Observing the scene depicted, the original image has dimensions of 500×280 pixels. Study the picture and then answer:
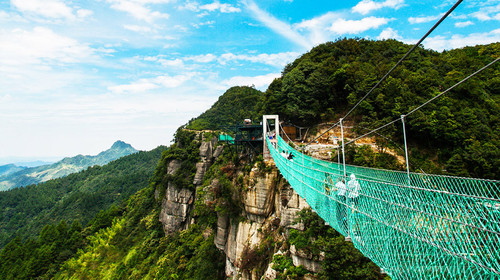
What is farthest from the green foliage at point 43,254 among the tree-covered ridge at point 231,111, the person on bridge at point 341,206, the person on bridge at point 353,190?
the person on bridge at point 353,190

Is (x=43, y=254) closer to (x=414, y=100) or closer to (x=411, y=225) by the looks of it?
(x=411, y=225)

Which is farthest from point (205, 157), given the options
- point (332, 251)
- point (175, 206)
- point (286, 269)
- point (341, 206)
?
point (341, 206)

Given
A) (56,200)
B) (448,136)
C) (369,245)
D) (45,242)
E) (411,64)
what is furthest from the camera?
(56,200)

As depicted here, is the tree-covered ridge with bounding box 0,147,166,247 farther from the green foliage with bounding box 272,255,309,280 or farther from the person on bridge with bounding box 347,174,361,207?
the person on bridge with bounding box 347,174,361,207

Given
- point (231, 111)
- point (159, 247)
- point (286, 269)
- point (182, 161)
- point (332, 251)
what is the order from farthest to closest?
point (231, 111), point (182, 161), point (159, 247), point (286, 269), point (332, 251)

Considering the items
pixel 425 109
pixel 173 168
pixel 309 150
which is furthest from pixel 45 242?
pixel 425 109

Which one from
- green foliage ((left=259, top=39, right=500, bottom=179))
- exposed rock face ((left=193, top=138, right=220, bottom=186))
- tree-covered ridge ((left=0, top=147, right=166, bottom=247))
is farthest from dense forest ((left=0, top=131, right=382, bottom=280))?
tree-covered ridge ((left=0, top=147, right=166, bottom=247))

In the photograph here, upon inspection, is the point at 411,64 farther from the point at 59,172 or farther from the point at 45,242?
the point at 59,172

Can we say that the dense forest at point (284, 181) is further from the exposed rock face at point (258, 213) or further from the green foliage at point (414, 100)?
the exposed rock face at point (258, 213)
